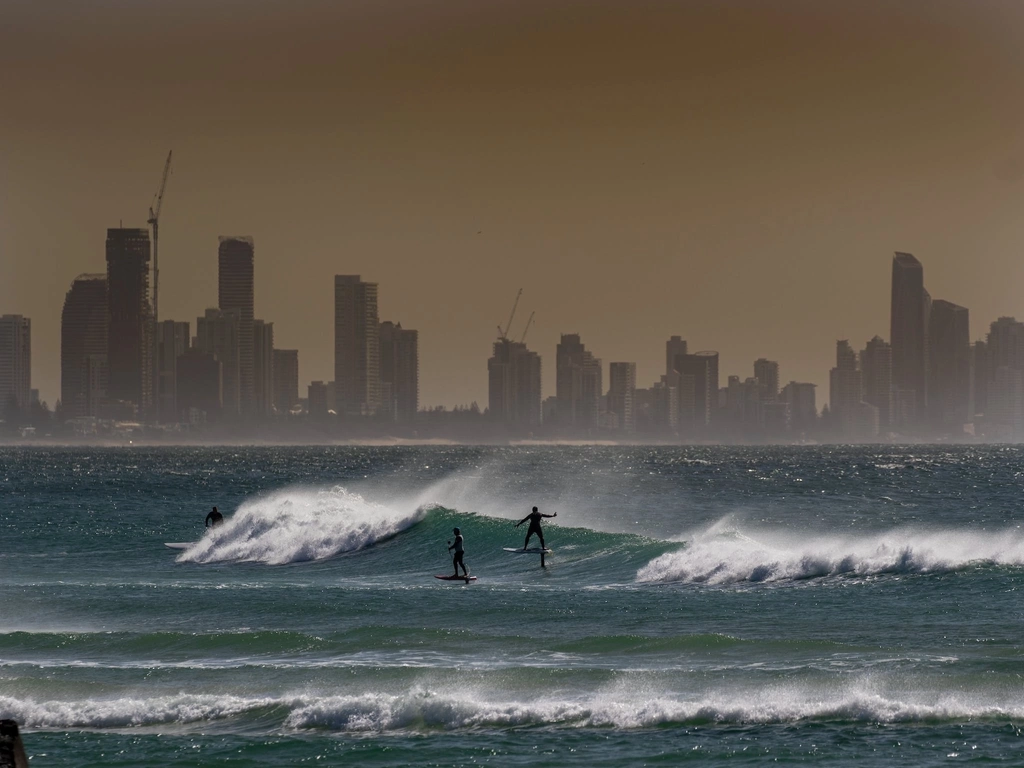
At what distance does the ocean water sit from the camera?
19125 mm

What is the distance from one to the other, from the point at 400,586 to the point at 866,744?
1880 centimetres

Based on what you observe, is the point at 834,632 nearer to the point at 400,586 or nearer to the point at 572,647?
the point at 572,647

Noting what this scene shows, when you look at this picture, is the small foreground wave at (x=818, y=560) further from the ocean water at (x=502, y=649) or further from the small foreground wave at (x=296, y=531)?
the small foreground wave at (x=296, y=531)

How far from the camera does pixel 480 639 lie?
2628 cm

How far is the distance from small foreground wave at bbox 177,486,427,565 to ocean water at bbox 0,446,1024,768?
0.11 m

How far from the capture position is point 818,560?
35.2 metres

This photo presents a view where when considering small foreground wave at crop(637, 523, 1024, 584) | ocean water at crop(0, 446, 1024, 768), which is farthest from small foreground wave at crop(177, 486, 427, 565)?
small foreground wave at crop(637, 523, 1024, 584)

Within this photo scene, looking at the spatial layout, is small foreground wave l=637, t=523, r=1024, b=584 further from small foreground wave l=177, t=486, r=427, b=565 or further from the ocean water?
small foreground wave l=177, t=486, r=427, b=565

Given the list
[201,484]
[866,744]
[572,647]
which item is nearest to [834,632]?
[572,647]

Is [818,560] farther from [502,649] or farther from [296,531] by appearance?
[296,531]

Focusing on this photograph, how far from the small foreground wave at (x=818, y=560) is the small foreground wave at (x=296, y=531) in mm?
12901

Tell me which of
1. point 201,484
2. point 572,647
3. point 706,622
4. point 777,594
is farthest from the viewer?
point 201,484

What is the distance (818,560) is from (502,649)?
40.8ft

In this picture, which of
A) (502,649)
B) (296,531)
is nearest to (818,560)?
(502,649)
